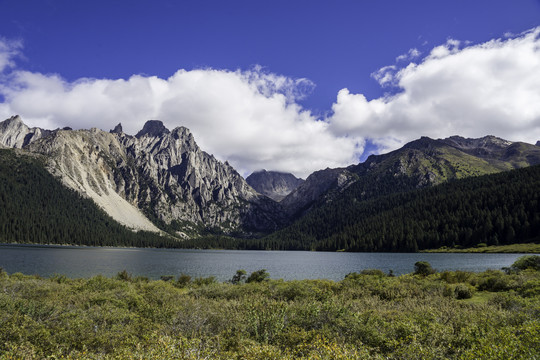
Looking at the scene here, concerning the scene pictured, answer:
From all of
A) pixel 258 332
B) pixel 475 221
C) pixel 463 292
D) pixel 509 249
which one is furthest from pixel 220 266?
pixel 475 221

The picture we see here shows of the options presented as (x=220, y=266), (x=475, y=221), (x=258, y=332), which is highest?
(x=475, y=221)

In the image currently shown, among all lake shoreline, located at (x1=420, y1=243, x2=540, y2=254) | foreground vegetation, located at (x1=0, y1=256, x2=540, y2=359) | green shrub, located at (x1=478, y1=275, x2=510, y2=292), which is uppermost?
foreground vegetation, located at (x1=0, y1=256, x2=540, y2=359)

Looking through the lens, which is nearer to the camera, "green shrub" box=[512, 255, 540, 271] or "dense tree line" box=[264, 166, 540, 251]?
"green shrub" box=[512, 255, 540, 271]

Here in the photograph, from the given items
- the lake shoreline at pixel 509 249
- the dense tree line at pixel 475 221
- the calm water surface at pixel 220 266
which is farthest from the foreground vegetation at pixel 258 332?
the dense tree line at pixel 475 221

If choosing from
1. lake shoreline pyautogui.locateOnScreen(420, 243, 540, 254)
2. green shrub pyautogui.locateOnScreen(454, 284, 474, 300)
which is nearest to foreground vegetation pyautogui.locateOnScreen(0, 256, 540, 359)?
green shrub pyautogui.locateOnScreen(454, 284, 474, 300)

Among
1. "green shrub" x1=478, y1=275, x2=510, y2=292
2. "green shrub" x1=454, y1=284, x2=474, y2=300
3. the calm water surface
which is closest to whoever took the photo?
"green shrub" x1=454, y1=284, x2=474, y2=300

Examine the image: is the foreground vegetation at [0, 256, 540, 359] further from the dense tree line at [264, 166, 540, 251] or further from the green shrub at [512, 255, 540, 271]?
the dense tree line at [264, 166, 540, 251]

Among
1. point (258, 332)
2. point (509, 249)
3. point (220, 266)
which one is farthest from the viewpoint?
point (509, 249)

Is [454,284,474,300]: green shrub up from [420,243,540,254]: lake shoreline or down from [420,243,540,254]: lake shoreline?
up

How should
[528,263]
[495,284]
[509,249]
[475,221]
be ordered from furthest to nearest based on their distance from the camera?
[475,221]
[509,249]
[528,263]
[495,284]

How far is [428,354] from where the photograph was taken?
8086 millimetres

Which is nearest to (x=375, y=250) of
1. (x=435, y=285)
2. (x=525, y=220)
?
(x=525, y=220)

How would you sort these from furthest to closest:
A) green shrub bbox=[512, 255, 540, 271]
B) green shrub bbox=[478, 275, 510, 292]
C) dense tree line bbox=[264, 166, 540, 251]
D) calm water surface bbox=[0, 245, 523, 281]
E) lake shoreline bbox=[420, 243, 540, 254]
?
dense tree line bbox=[264, 166, 540, 251]
lake shoreline bbox=[420, 243, 540, 254]
calm water surface bbox=[0, 245, 523, 281]
green shrub bbox=[512, 255, 540, 271]
green shrub bbox=[478, 275, 510, 292]

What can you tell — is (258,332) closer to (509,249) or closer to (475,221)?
(509,249)
